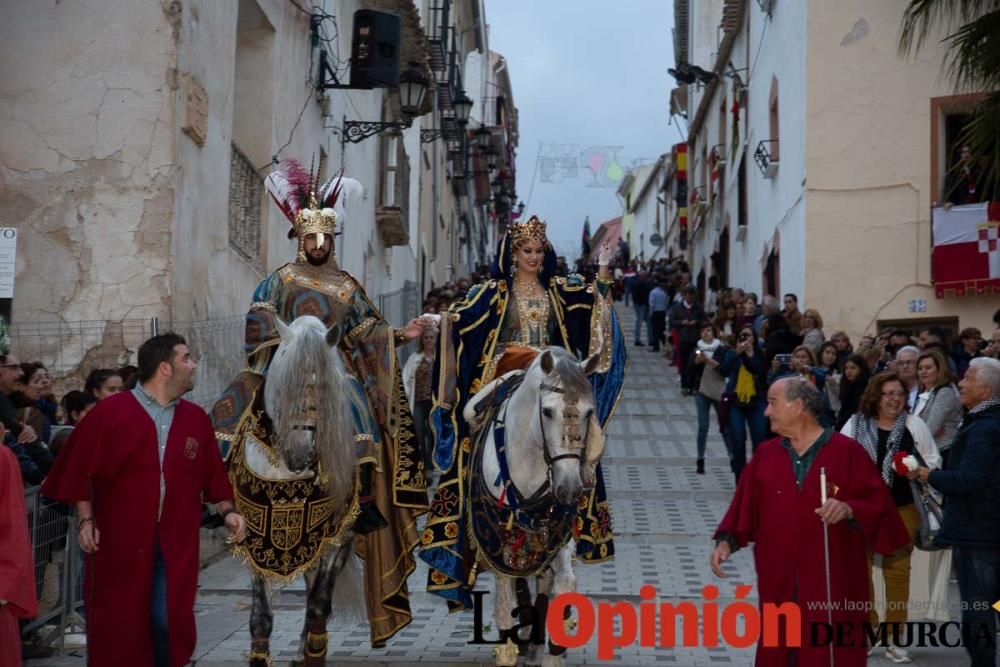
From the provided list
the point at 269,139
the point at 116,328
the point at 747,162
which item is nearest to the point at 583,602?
the point at 116,328

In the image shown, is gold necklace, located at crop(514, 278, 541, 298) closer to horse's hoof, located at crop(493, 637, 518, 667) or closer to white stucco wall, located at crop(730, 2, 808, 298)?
horse's hoof, located at crop(493, 637, 518, 667)

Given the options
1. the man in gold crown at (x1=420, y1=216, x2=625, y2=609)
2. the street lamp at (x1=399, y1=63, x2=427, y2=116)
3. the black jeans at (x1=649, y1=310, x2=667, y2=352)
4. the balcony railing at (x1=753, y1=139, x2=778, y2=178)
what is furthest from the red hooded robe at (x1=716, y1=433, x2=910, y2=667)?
the black jeans at (x1=649, y1=310, x2=667, y2=352)

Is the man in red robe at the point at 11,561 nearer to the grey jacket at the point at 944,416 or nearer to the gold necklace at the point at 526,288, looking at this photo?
the gold necklace at the point at 526,288

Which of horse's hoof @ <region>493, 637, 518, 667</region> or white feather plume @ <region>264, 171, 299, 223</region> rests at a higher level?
white feather plume @ <region>264, 171, 299, 223</region>

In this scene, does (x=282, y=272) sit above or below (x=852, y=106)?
below

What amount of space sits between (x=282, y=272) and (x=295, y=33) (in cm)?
850

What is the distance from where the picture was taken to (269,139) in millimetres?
14578

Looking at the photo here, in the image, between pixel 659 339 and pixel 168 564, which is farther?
pixel 659 339

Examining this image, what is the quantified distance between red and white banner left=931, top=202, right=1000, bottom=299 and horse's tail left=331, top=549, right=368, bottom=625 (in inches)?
459

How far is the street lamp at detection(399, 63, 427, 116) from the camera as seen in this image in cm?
1825

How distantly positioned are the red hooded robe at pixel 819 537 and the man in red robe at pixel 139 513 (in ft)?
8.83

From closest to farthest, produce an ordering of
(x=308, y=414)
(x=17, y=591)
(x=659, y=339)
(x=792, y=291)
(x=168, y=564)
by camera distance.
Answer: (x=17, y=591)
(x=168, y=564)
(x=308, y=414)
(x=792, y=291)
(x=659, y=339)

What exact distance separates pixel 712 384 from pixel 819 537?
9.27 meters

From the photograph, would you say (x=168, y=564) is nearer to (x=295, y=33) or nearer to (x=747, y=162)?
(x=295, y=33)
